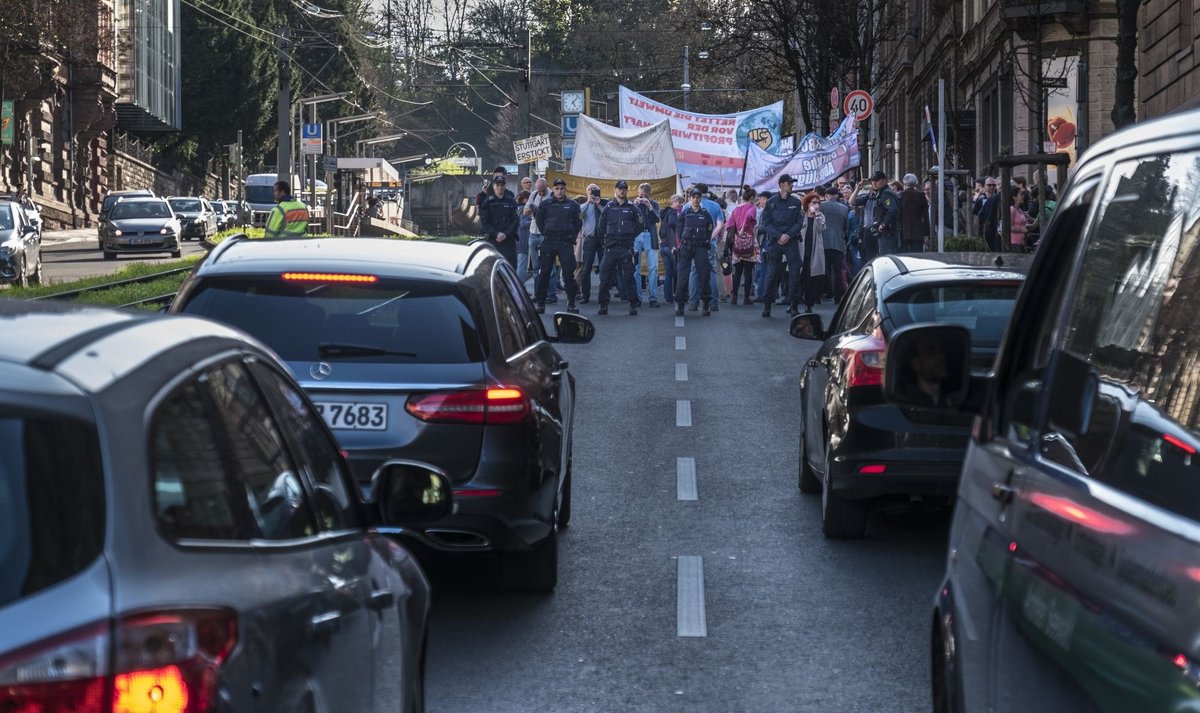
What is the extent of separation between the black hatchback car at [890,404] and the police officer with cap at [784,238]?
14.7 metres

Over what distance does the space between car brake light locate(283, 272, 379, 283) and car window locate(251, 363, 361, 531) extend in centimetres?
288

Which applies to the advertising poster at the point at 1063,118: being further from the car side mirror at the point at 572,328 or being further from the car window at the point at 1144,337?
the car window at the point at 1144,337

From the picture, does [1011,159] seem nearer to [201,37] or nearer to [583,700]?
[583,700]

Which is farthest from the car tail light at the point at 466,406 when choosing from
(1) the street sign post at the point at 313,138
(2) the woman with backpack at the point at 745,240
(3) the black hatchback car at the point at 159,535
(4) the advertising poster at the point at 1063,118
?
(1) the street sign post at the point at 313,138

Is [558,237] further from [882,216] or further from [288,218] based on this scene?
[288,218]

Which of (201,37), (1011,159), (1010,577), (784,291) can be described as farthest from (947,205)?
(201,37)

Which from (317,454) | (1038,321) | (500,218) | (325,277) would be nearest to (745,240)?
(500,218)

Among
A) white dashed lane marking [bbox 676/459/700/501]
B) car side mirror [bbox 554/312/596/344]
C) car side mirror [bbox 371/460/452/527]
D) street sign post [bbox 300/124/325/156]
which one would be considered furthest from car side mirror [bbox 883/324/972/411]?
street sign post [bbox 300/124/325/156]

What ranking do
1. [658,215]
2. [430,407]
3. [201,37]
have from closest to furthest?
[430,407], [658,215], [201,37]

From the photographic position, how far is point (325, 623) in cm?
344

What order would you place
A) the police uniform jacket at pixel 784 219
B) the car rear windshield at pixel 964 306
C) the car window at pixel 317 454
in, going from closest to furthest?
the car window at pixel 317 454
the car rear windshield at pixel 964 306
the police uniform jacket at pixel 784 219

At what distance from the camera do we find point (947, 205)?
33.2 metres

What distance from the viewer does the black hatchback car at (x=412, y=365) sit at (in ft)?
23.1

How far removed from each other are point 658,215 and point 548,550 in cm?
2013
